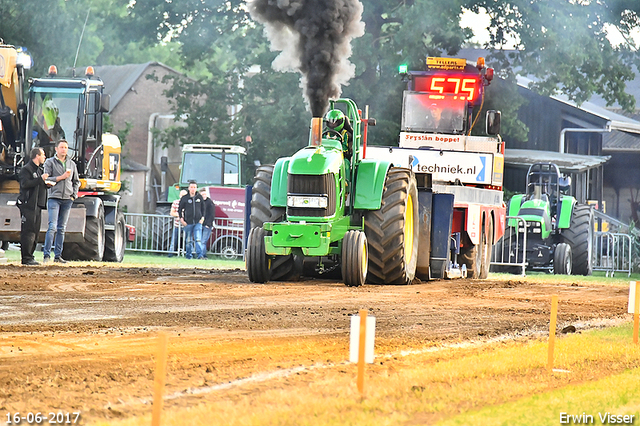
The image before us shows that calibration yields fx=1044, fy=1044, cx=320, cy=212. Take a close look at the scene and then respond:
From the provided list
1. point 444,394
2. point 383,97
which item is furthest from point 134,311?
point 383,97

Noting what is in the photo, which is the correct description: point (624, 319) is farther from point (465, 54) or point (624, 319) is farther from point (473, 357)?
point (465, 54)

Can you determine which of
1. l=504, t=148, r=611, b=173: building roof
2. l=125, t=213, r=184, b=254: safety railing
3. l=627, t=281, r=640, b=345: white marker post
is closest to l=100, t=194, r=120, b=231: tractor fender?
l=125, t=213, r=184, b=254: safety railing

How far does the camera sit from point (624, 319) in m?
11.8

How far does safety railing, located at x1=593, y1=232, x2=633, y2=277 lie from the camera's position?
25.7 meters

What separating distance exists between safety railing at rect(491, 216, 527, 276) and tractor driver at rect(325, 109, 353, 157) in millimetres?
8414

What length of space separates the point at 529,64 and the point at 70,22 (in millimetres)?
15896

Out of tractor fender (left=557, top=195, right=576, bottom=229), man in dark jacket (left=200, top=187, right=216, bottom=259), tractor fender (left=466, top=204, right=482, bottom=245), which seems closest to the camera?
tractor fender (left=466, top=204, right=482, bottom=245)

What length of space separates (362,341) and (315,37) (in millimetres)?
10822

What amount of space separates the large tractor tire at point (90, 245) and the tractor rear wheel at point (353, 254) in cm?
776

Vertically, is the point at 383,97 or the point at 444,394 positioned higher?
the point at 383,97

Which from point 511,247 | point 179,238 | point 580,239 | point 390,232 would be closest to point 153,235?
point 179,238

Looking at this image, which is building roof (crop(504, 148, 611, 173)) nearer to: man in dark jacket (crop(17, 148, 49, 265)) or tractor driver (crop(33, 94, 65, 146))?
tractor driver (crop(33, 94, 65, 146))

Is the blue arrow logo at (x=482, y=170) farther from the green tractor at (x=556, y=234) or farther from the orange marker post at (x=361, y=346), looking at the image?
the orange marker post at (x=361, y=346)

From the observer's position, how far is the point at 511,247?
23.0 m
